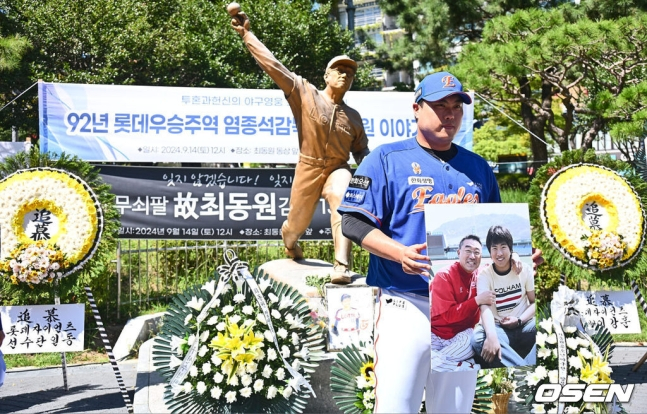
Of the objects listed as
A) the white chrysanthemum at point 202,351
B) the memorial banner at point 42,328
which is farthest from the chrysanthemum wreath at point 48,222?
the white chrysanthemum at point 202,351

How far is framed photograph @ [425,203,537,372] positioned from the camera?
246cm

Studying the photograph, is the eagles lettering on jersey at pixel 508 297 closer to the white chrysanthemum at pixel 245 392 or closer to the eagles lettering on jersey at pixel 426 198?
the eagles lettering on jersey at pixel 426 198

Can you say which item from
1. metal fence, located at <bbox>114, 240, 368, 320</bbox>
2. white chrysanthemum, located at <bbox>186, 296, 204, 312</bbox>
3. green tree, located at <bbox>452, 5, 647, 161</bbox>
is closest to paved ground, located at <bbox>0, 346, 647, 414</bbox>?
white chrysanthemum, located at <bbox>186, 296, 204, 312</bbox>

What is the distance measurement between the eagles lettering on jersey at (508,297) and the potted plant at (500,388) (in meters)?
2.32

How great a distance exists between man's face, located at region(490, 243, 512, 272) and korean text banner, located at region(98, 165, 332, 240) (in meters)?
6.71

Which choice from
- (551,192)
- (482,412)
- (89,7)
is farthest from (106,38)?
(482,412)

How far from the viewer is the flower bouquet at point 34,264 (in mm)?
5172

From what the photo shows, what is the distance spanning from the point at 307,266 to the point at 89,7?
13.7 metres

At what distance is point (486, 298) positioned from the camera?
8.24 feet

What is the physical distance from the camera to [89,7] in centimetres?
1778

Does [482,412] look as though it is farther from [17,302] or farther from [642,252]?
[17,302]

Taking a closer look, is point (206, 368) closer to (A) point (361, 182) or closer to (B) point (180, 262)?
(A) point (361, 182)

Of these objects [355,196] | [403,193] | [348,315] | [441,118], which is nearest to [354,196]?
[355,196]

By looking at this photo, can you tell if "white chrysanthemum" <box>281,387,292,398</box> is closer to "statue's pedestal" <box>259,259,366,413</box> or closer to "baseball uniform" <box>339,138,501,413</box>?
"statue's pedestal" <box>259,259,366,413</box>
